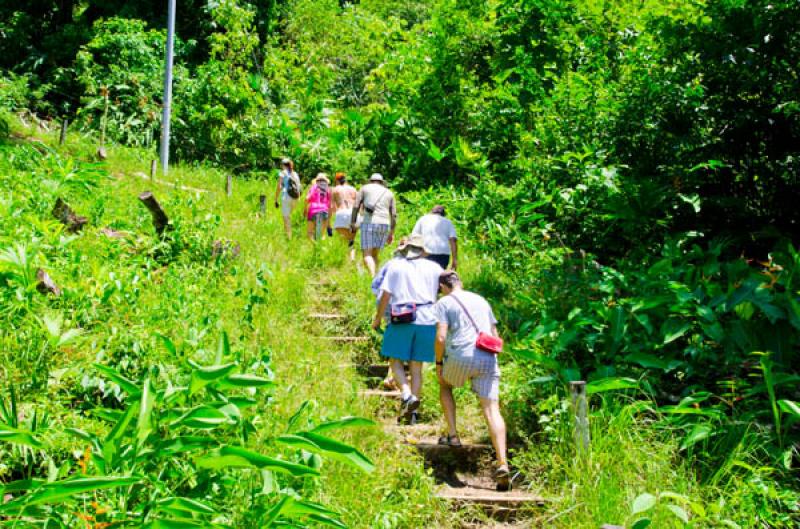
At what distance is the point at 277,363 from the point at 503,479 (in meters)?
2.46

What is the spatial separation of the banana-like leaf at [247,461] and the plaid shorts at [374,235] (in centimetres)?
692

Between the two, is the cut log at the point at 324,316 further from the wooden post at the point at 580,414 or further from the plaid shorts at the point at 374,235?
the wooden post at the point at 580,414

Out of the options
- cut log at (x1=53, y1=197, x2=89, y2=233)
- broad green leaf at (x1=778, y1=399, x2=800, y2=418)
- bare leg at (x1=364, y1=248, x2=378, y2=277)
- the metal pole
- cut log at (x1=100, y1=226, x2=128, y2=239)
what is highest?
the metal pole

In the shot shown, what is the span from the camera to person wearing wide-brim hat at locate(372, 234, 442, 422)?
7.29 metres

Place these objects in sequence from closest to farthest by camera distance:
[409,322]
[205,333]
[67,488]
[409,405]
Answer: [67,488], [205,333], [409,405], [409,322]

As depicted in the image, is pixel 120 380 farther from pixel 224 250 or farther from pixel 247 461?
pixel 224 250

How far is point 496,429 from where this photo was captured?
627 centimetres

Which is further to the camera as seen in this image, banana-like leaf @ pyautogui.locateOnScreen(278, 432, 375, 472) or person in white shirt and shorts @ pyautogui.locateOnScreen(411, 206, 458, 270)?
person in white shirt and shorts @ pyautogui.locateOnScreen(411, 206, 458, 270)

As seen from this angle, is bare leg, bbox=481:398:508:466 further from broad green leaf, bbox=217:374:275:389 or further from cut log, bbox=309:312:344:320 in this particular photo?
cut log, bbox=309:312:344:320

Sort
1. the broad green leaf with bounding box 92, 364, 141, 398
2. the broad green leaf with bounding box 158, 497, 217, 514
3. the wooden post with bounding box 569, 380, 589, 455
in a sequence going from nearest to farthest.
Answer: the broad green leaf with bounding box 158, 497, 217, 514
the broad green leaf with bounding box 92, 364, 141, 398
the wooden post with bounding box 569, 380, 589, 455

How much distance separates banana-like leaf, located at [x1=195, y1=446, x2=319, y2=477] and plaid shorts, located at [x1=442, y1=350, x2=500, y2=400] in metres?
2.94

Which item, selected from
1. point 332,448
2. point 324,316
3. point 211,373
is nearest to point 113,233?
point 324,316

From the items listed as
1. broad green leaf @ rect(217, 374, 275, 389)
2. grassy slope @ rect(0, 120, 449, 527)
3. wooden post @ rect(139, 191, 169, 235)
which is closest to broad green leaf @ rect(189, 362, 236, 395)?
broad green leaf @ rect(217, 374, 275, 389)

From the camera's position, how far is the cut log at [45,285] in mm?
6602
